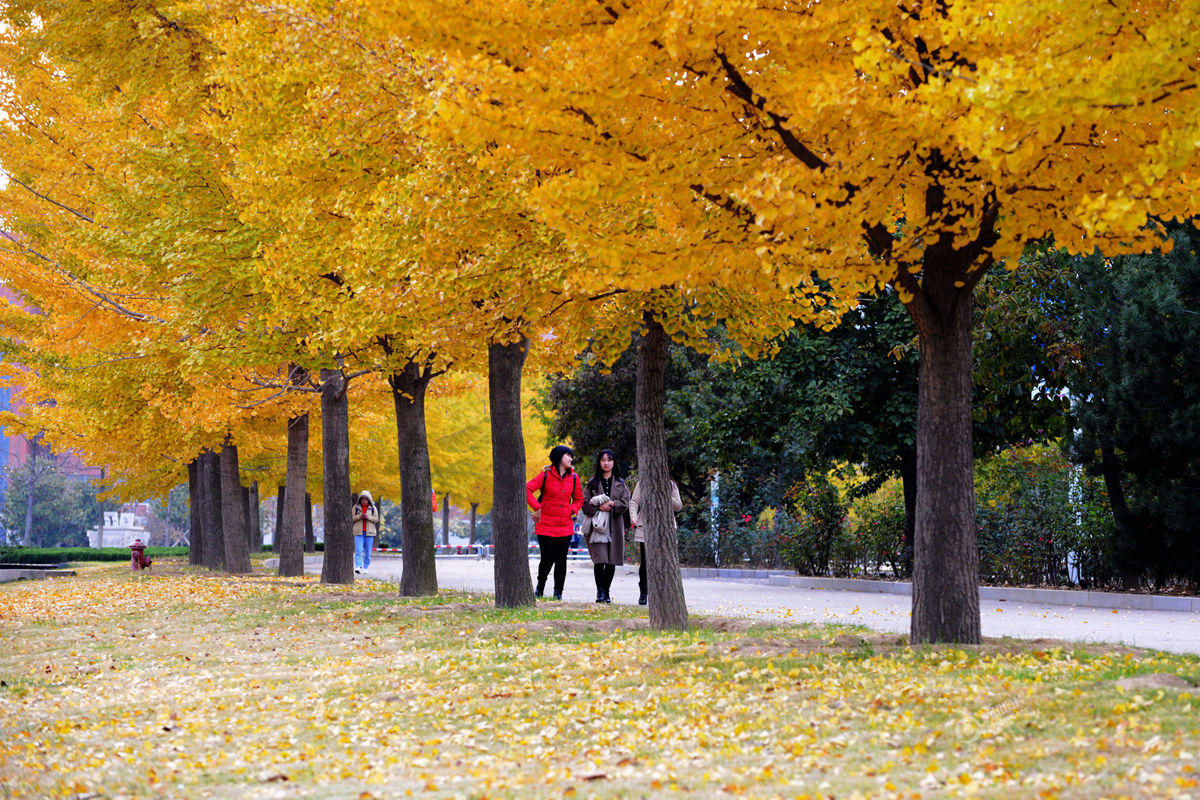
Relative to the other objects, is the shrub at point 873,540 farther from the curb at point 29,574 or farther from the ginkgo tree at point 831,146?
the curb at point 29,574

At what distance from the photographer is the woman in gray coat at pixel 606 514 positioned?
13789 millimetres

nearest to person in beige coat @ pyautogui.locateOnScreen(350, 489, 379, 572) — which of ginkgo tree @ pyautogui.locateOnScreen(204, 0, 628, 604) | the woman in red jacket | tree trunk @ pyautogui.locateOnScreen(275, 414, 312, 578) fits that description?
tree trunk @ pyautogui.locateOnScreen(275, 414, 312, 578)

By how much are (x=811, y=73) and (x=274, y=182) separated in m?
7.00

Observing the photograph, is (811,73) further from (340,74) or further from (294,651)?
(294,651)

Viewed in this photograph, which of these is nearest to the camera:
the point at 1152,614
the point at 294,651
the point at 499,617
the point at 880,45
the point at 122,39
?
the point at 880,45

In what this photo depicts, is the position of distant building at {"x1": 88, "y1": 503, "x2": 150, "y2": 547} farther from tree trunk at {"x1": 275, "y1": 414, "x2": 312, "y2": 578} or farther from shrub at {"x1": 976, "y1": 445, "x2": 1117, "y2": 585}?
shrub at {"x1": 976, "y1": 445, "x2": 1117, "y2": 585}

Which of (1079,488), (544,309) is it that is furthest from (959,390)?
(1079,488)

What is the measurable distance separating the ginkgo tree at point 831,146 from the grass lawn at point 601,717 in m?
1.66

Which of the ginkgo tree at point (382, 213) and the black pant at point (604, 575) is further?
the black pant at point (604, 575)

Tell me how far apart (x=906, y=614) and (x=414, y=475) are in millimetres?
6238

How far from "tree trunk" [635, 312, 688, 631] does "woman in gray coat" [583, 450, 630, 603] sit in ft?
10.8

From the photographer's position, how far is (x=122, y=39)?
53.6ft

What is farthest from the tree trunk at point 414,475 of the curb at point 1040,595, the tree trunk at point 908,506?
the tree trunk at point 908,506

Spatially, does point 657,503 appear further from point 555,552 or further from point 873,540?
point 873,540
